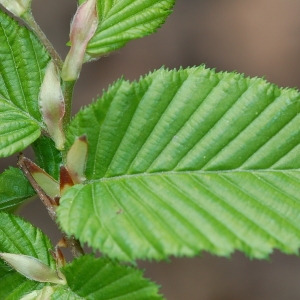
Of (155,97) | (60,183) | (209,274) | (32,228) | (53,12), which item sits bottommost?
(209,274)

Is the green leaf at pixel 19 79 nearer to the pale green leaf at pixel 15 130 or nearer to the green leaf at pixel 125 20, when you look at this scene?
the pale green leaf at pixel 15 130

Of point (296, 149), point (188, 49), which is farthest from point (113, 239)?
point (188, 49)

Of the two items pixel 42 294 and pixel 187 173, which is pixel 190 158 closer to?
pixel 187 173

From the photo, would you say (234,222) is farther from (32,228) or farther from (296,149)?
(32,228)

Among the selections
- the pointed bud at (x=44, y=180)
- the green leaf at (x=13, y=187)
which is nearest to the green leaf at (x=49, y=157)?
the green leaf at (x=13, y=187)

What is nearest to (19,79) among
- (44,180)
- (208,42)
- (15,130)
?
(15,130)
